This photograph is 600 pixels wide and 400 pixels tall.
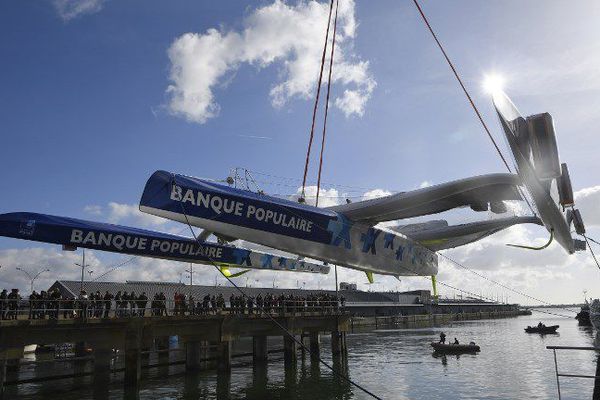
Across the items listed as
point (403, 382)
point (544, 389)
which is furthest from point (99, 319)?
point (544, 389)

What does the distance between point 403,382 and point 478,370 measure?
7.51 meters

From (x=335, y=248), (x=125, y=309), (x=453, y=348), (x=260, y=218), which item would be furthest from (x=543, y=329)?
(x=260, y=218)

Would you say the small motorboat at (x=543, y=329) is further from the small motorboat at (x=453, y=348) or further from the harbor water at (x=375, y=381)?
the small motorboat at (x=453, y=348)

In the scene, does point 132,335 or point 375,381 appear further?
point 375,381

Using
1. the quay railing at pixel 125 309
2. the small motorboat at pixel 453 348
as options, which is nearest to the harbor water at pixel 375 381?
the small motorboat at pixel 453 348

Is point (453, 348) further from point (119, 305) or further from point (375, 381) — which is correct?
point (119, 305)

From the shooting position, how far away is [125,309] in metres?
23.1

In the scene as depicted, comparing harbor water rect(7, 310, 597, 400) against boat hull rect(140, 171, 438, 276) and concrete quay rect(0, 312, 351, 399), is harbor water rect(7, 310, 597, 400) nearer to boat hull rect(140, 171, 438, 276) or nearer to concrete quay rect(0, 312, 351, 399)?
concrete quay rect(0, 312, 351, 399)

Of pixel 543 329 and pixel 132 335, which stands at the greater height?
pixel 132 335

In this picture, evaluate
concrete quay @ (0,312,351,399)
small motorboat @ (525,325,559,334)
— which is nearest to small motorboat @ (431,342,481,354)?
concrete quay @ (0,312,351,399)

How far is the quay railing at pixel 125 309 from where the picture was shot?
20812 millimetres

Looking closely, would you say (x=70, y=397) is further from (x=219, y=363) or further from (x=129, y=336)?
(x=219, y=363)

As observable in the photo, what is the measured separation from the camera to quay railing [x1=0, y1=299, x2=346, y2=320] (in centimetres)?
2081

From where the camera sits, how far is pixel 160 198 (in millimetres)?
10750
